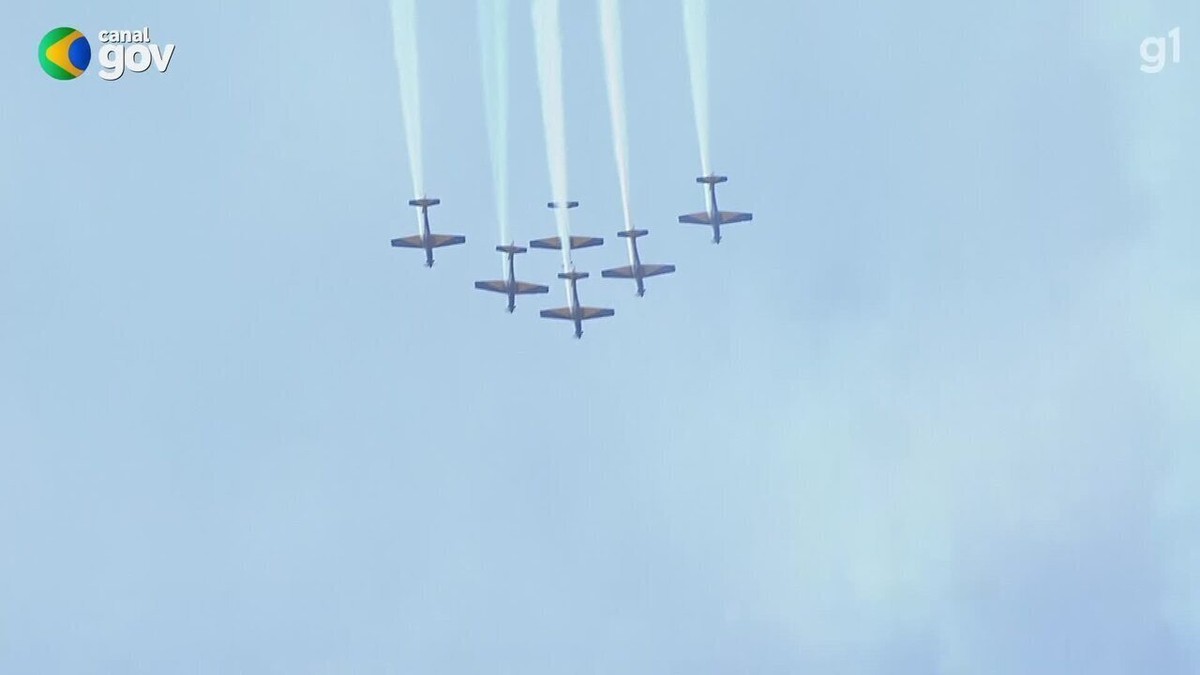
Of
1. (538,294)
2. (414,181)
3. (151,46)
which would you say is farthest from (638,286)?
(151,46)

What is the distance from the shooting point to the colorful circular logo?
69812 millimetres

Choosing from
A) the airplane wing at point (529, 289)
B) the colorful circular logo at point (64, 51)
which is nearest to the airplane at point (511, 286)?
the airplane wing at point (529, 289)

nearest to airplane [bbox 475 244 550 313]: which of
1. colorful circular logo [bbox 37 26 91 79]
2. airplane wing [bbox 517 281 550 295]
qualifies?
airplane wing [bbox 517 281 550 295]

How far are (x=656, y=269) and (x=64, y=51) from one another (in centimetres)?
1590

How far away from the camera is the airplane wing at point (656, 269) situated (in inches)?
2625

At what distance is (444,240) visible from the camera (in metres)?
67.2

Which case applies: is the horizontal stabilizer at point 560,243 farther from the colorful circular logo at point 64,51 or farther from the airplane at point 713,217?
the colorful circular logo at point 64,51

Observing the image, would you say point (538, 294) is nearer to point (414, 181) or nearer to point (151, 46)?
point (414, 181)

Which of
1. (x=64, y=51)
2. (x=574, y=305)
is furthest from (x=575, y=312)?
(x=64, y=51)

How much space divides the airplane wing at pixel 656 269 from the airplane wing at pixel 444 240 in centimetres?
440

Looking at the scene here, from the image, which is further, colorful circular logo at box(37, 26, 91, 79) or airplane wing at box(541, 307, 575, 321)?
colorful circular logo at box(37, 26, 91, 79)

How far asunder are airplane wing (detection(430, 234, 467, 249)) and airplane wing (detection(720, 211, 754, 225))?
20.5ft

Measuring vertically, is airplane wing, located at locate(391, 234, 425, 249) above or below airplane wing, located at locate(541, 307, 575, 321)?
above

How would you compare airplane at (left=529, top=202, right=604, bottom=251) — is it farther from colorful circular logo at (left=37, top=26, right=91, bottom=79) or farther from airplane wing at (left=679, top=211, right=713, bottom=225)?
colorful circular logo at (left=37, top=26, right=91, bottom=79)
